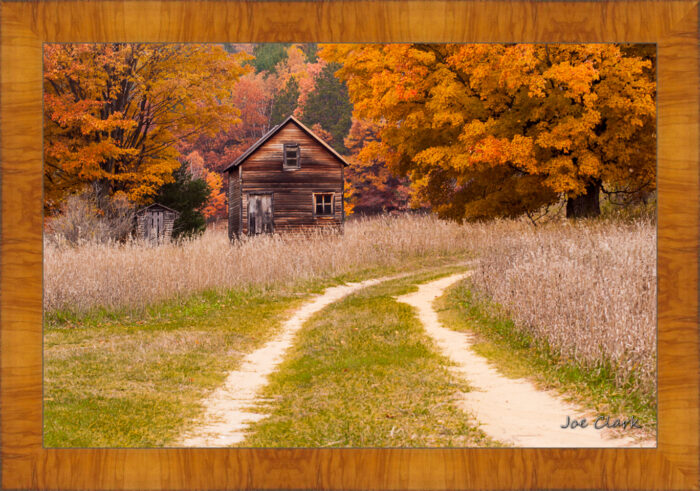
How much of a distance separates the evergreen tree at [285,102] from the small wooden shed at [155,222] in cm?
505

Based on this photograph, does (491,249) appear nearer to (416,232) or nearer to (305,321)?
(305,321)

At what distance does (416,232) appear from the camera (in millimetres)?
24578

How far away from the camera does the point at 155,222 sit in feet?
67.7

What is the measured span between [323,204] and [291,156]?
6.97 feet

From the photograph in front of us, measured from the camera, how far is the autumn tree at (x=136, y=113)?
13977mm

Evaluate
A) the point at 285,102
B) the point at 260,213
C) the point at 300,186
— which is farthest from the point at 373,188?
the point at 285,102

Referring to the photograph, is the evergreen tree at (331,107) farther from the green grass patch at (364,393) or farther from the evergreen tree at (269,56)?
the green grass patch at (364,393)

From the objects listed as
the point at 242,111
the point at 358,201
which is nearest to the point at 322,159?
the point at 358,201

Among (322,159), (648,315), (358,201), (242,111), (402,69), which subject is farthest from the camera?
(358,201)

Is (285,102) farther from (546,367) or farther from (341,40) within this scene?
(341,40)

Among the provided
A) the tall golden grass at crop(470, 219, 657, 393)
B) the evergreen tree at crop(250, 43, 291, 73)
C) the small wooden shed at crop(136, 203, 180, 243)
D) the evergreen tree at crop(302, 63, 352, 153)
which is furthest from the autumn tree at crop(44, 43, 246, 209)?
the tall golden grass at crop(470, 219, 657, 393)

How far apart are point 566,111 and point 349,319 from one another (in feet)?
18.8

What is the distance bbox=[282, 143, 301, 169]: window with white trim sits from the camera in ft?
78.3

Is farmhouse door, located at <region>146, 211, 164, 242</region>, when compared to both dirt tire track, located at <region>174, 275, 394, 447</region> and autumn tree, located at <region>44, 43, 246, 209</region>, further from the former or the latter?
dirt tire track, located at <region>174, 275, 394, 447</region>
